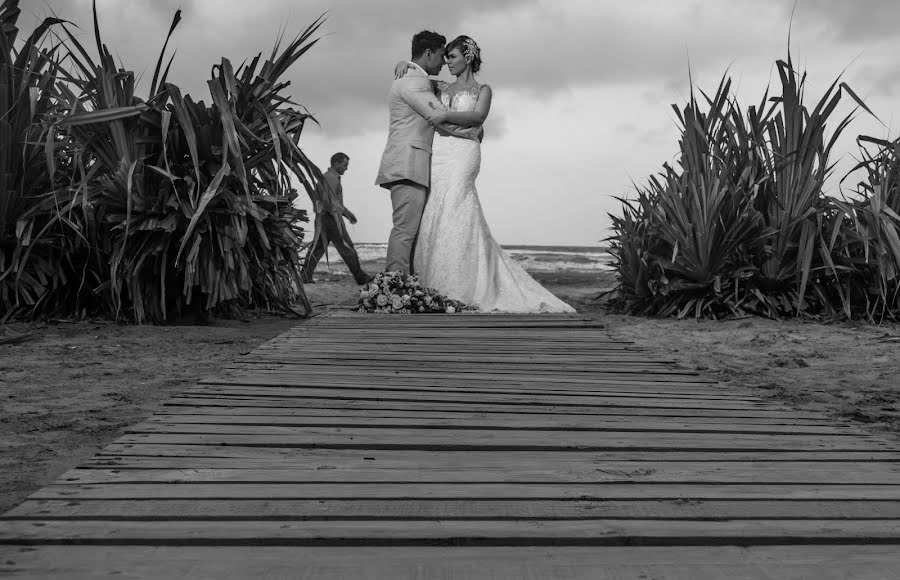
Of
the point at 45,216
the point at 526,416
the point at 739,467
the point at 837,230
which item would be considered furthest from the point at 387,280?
the point at 739,467

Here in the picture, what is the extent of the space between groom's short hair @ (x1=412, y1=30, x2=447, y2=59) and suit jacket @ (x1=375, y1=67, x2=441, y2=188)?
0.15 metres

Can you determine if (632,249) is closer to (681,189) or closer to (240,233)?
(681,189)

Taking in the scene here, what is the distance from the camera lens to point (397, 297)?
266 inches

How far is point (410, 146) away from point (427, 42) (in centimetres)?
76

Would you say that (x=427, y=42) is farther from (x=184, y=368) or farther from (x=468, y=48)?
(x=184, y=368)

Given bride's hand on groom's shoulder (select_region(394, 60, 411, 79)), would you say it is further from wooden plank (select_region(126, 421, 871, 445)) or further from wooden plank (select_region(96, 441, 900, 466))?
wooden plank (select_region(96, 441, 900, 466))

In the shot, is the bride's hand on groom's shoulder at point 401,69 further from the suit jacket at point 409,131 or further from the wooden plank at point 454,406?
the wooden plank at point 454,406

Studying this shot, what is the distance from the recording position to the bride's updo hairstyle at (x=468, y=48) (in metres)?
7.12

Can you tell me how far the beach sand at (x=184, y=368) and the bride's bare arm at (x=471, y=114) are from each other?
1.81m

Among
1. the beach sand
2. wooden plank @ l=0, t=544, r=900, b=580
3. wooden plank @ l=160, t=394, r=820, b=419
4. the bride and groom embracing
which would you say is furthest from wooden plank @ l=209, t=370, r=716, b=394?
the bride and groom embracing

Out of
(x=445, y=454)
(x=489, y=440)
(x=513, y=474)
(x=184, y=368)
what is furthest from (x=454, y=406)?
(x=184, y=368)

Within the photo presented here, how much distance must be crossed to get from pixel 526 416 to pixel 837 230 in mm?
4512

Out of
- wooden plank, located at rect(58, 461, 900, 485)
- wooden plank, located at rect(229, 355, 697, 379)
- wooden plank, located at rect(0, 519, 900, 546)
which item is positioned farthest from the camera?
wooden plank, located at rect(229, 355, 697, 379)

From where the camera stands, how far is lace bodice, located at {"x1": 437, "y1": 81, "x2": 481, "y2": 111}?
7102 mm
